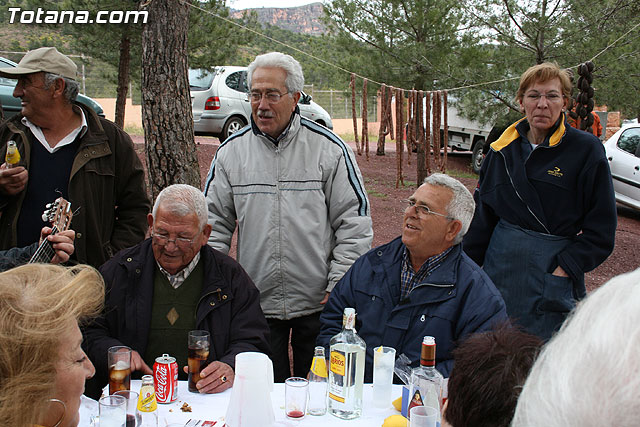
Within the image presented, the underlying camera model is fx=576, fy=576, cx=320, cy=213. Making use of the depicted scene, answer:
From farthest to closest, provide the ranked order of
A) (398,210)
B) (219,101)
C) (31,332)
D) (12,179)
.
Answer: (219,101)
(398,210)
(12,179)
(31,332)

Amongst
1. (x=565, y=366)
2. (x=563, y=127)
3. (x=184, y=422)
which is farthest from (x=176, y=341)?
(x=563, y=127)

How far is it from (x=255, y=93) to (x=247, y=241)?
79 cm

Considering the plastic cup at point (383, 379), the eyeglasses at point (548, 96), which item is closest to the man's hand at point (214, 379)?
the plastic cup at point (383, 379)

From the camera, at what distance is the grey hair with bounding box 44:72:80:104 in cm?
300

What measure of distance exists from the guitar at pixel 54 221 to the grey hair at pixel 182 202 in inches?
18.6

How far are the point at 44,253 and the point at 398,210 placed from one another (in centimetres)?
749

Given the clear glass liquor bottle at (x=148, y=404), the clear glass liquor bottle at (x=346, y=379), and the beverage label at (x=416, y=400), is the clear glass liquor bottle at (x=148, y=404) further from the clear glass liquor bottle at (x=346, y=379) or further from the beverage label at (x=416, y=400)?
the beverage label at (x=416, y=400)

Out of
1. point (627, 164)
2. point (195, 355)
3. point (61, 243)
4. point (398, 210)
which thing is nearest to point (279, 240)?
point (195, 355)

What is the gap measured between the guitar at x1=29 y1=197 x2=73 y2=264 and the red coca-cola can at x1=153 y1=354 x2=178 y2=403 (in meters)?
0.93

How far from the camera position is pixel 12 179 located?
2.90 metres

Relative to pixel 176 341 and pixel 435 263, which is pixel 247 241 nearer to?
pixel 176 341

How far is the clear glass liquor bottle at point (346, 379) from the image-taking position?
2102 millimetres

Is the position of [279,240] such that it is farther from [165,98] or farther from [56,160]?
[165,98]

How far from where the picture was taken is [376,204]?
1008 cm
